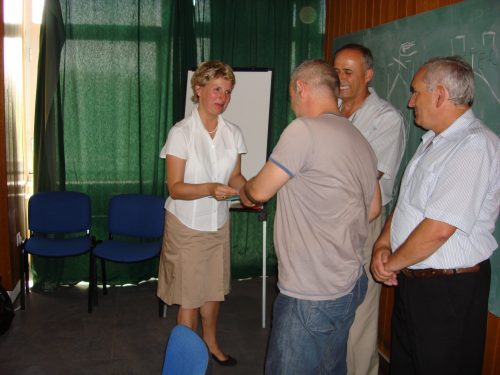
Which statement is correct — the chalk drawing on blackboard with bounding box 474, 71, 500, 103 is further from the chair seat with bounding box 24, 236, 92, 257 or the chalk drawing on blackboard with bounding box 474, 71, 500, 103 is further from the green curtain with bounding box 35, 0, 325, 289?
the chair seat with bounding box 24, 236, 92, 257

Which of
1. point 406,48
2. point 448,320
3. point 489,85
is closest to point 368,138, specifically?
point 489,85

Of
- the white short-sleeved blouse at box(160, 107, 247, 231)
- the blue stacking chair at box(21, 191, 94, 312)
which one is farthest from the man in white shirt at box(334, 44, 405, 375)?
the blue stacking chair at box(21, 191, 94, 312)

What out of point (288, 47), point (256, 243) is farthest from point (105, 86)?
point (256, 243)

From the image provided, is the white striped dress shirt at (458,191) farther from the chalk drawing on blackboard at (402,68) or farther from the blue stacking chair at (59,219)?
the blue stacking chair at (59,219)

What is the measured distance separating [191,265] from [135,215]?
5.00ft

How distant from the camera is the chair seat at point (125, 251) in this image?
3607 millimetres

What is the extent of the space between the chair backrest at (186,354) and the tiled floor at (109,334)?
158cm

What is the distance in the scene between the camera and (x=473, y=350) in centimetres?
184

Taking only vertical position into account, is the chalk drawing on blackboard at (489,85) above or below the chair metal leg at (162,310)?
above

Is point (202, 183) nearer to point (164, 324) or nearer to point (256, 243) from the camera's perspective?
point (164, 324)

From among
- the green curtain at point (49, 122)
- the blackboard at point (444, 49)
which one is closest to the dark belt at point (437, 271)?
the blackboard at point (444, 49)

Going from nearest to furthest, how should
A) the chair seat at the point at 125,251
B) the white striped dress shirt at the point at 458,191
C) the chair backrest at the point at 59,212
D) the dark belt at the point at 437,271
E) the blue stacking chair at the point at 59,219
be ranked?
the white striped dress shirt at the point at 458,191 → the dark belt at the point at 437,271 → the chair seat at the point at 125,251 → the blue stacking chair at the point at 59,219 → the chair backrest at the point at 59,212

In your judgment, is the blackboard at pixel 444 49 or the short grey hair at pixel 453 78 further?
the blackboard at pixel 444 49

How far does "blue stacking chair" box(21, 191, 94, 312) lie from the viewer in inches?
149
